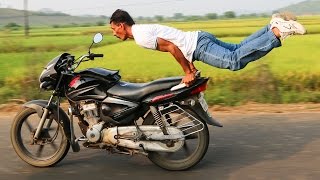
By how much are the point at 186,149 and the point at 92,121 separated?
904 millimetres

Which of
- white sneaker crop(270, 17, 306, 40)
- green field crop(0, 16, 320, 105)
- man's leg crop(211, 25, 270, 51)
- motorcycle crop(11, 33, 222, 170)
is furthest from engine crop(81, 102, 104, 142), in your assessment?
green field crop(0, 16, 320, 105)

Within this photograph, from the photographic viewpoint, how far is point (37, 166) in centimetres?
496

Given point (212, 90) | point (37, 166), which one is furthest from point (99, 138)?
point (212, 90)

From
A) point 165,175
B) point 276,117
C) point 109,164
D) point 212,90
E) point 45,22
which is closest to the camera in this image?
point 165,175

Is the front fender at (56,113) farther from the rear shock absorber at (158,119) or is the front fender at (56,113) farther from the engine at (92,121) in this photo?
the rear shock absorber at (158,119)

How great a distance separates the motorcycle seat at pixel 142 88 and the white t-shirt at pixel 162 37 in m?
0.28

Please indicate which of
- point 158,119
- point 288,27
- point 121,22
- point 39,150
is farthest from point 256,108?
point 39,150

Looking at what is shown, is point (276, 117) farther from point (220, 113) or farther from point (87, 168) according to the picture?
point (87, 168)

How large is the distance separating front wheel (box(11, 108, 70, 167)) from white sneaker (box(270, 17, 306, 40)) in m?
2.20

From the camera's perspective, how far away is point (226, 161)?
5.04 metres

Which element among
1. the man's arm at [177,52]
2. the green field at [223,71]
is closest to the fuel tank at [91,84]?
the man's arm at [177,52]

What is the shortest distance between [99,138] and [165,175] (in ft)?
2.26

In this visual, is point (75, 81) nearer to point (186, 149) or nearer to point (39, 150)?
point (39, 150)

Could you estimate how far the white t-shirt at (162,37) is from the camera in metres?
4.62
